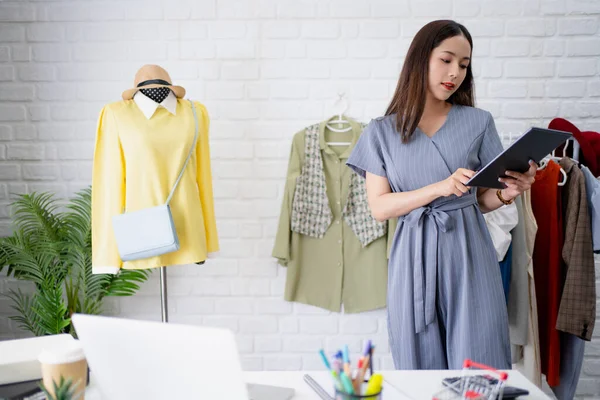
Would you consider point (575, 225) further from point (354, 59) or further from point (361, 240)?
point (354, 59)

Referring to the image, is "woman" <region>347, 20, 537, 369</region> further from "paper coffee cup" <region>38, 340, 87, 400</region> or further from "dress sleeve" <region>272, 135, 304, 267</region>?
"paper coffee cup" <region>38, 340, 87, 400</region>

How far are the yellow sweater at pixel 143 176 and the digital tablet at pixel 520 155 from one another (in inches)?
45.5

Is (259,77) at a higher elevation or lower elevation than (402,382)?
higher

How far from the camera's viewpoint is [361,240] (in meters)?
2.76

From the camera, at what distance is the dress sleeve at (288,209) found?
2.75m

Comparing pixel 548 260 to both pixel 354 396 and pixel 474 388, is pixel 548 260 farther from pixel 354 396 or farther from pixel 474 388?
pixel 354 396

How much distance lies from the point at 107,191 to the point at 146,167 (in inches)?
8.0

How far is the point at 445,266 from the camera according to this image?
1784 millimetres

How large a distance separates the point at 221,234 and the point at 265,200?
0.90ft

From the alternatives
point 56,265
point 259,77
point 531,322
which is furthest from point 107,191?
point 531,322

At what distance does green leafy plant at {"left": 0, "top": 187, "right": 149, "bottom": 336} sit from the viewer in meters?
2.49

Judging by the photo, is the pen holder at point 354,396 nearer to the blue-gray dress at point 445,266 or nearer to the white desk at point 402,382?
the white desk at point 402,382

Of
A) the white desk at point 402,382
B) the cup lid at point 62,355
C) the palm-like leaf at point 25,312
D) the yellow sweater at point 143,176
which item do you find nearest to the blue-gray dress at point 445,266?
the white desk at point 402,382

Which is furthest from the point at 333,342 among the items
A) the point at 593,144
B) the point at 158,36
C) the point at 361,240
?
the point at 158,36
